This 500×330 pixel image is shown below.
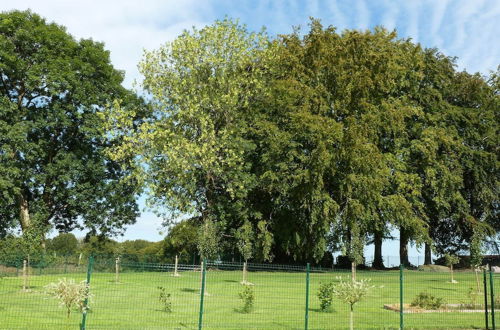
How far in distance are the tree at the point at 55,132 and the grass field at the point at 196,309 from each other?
41.1ft

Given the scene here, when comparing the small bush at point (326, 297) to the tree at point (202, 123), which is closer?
the small bush at point (326, 297)

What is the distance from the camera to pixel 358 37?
122 ft

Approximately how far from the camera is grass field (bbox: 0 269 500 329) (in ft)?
50.0

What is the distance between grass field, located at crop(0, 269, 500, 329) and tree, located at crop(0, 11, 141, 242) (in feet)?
41.1

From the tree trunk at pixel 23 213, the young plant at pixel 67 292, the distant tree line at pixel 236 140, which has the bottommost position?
the young plant at pixel 67 292

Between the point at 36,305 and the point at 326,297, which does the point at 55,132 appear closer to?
the point at 36,305

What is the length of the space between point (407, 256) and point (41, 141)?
109 feet

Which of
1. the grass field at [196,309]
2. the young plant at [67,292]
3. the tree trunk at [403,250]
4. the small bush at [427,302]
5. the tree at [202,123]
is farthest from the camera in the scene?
the tree trunk at [403,250]

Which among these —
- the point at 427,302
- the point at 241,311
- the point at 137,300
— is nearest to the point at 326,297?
the point at 241,311

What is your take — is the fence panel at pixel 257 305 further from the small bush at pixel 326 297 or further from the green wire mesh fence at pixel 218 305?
the small bush at pixel 326 297

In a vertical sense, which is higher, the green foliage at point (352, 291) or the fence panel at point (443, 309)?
the green foliage at point (352, 291)

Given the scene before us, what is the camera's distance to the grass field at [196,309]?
15.2 m

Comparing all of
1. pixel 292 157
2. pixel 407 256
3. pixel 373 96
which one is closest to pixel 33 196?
pixel 292 157

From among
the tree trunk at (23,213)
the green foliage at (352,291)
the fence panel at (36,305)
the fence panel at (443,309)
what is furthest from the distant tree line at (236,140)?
the green foliage at (352,291)
